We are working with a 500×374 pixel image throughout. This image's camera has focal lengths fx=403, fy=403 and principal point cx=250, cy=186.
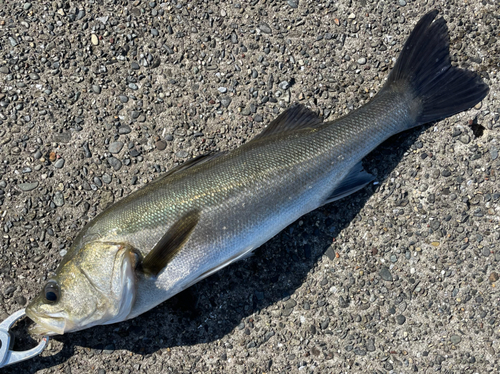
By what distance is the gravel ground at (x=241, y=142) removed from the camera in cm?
331

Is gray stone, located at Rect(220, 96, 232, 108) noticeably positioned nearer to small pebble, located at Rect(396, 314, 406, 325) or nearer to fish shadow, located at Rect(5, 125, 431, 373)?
fish shadow, located at Rect(5, 125, 431, 373)

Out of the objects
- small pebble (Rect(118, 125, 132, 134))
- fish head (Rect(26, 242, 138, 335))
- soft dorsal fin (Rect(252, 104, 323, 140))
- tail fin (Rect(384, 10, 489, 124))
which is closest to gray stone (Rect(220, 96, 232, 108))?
soft dorsal fin (Rect(252, 104, 323, 140))

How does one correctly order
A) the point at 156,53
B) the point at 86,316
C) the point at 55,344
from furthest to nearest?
the point at 156,53 → the point at 55,344 → the point at 86,316

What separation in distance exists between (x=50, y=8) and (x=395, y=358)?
4155mm

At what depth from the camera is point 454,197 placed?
11.1 ft

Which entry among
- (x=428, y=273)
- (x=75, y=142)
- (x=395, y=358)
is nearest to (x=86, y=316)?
(x=75, y=142)

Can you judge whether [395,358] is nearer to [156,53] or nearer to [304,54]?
[304,54]

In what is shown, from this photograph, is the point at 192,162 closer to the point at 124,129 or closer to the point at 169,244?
the point at 169,244

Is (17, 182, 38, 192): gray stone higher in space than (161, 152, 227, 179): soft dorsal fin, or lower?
higher

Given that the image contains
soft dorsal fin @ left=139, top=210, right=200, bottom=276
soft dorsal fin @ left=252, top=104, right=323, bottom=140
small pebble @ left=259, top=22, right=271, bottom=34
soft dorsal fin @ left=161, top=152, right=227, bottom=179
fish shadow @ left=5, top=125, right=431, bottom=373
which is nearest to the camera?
soft dorsal fin @ left=139, top=210, right=200, bottom=276

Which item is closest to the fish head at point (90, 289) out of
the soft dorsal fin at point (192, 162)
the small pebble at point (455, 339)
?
the soft dorsal fin at point (192, 162)

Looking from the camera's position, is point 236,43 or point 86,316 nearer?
point 86,316

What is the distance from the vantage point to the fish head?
274 centimetres

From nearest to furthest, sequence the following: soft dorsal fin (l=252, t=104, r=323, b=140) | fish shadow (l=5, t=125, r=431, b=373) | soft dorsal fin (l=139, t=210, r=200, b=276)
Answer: soft dorsal fin (l=139, t=210, r=200, b=276)
soft dorsal fin (l=252, t=104, r=323, b=140)
fish shadow (l=5, t=125, r=431, b=373)
